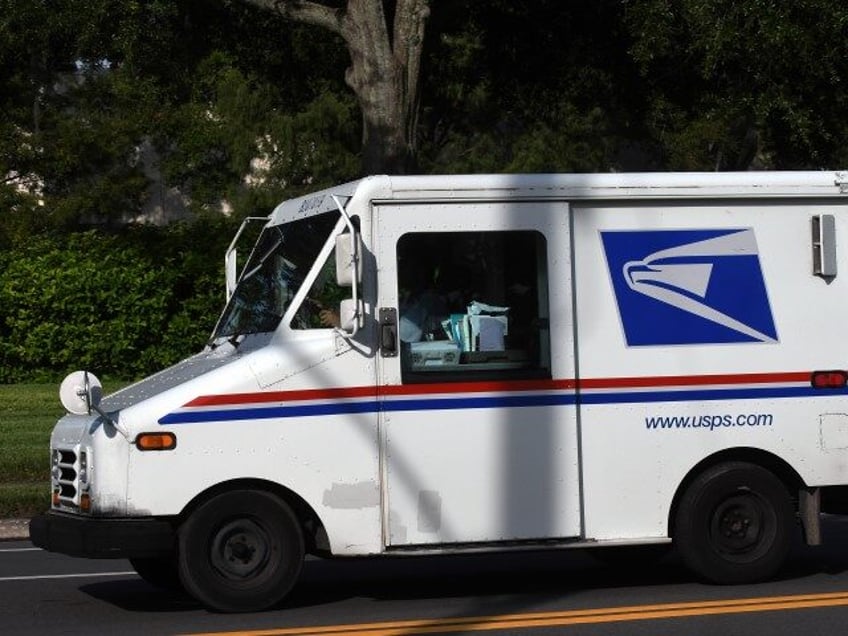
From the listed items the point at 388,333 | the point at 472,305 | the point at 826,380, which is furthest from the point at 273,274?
the point at 826,380

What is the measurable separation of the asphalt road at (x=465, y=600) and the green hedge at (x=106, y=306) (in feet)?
43.1

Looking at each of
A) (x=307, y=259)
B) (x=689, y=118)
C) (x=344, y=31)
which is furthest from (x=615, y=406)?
(x=689, y=118)

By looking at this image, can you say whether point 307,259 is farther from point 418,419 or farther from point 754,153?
point 754,153

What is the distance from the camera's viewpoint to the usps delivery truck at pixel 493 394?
955cm

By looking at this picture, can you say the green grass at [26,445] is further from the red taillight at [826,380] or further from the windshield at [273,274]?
the red taillight at [826,380]

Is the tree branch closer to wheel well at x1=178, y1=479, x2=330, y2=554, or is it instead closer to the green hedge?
the green hedge

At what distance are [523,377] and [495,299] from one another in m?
0.48

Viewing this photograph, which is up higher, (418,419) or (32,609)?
(418,419)

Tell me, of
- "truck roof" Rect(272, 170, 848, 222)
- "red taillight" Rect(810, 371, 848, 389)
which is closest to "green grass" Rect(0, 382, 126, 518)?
"truck roof" Rect(272, 170, 848, 222)

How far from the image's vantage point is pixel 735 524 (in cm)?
1040

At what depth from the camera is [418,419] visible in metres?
9.84

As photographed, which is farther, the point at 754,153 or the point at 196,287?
the point at 754,153

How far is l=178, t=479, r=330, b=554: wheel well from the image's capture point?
9.55m

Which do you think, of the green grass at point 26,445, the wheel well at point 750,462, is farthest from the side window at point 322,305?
the green grass at point 26,445
